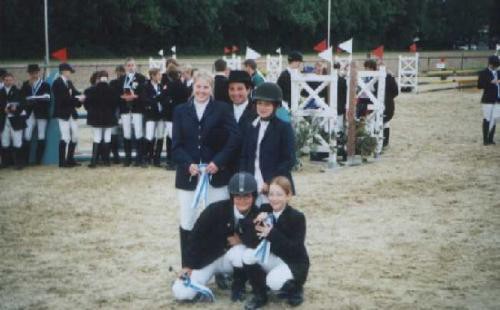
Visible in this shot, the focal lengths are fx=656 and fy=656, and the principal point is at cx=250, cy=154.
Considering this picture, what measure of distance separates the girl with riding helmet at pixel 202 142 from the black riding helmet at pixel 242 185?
1.25 ft

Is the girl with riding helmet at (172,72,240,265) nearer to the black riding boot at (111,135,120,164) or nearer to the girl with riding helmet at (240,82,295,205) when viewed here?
the girl with riding helmet at (240,82,295,205)

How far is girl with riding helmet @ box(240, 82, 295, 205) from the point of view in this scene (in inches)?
231

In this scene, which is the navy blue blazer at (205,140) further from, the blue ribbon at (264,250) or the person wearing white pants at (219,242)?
the blue ribbon at (264,250)

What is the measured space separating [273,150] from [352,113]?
672 cm

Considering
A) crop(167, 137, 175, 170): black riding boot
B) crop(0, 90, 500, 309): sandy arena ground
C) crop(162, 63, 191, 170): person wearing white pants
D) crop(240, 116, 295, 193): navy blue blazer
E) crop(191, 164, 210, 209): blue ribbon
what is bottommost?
crop(0, 90, 500, 309): sandy arena ground

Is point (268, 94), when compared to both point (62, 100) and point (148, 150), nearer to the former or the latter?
point (148, 150)

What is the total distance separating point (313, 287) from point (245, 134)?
61.2 inches

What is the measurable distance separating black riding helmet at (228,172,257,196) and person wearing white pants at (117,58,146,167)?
282 inches

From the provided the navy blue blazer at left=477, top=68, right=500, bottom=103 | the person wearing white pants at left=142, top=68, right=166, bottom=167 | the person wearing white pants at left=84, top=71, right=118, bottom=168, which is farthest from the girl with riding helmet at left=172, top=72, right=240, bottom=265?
the navy blue blazer at left=477, top=68, right=500, bottom=103

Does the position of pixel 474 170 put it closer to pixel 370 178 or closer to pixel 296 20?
pixel 370 178

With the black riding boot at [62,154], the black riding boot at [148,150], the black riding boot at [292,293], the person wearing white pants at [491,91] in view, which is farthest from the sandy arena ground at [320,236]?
the person wearing white pants at [491,91]

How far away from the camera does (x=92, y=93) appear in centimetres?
1227

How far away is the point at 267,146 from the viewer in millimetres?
5918

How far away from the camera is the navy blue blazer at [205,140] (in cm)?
595
